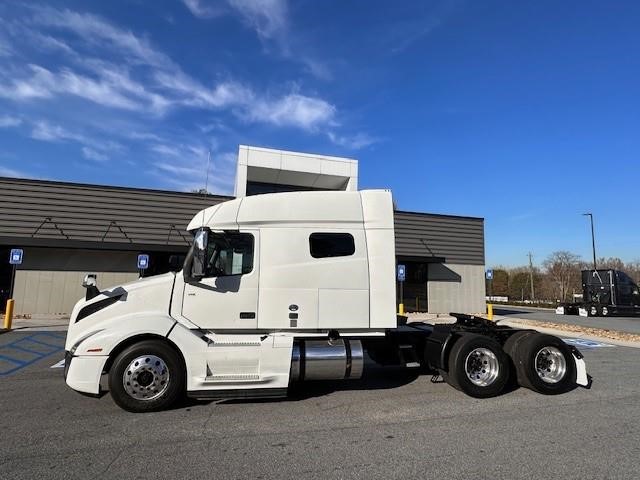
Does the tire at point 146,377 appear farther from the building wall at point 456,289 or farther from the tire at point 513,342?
the building wall at point 456,289

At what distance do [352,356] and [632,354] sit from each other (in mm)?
8943

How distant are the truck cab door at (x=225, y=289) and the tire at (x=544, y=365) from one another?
418cm

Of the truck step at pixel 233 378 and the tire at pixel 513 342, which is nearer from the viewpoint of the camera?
the truck step at pixel 233 378

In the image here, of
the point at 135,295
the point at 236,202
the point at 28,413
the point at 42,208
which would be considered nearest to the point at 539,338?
the point at 236,202

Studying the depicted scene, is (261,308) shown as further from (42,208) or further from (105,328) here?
(42,208)

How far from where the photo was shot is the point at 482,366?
6.69 meters

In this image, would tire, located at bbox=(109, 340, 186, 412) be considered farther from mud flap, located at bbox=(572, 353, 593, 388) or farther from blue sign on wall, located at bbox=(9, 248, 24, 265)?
blue sign on wall, located at bbox=(9, 248, 24, 265)

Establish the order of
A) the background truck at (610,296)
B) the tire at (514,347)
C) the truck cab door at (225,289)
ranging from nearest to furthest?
the truck cab door at (225,289) < the tire at (514,347) < the background truck at (610,296)

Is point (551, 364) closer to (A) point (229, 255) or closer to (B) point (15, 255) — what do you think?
(A) point (229, 255)

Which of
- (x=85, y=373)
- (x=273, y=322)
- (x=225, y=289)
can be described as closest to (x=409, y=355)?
(x=273, y=322)

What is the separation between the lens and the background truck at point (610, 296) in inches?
1038

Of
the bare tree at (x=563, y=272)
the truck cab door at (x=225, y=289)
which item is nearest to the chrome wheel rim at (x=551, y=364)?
the truck cab door at (x=225, y=289)

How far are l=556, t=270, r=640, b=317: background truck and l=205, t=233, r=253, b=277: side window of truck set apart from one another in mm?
27503

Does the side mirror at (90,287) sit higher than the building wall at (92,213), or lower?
lower
